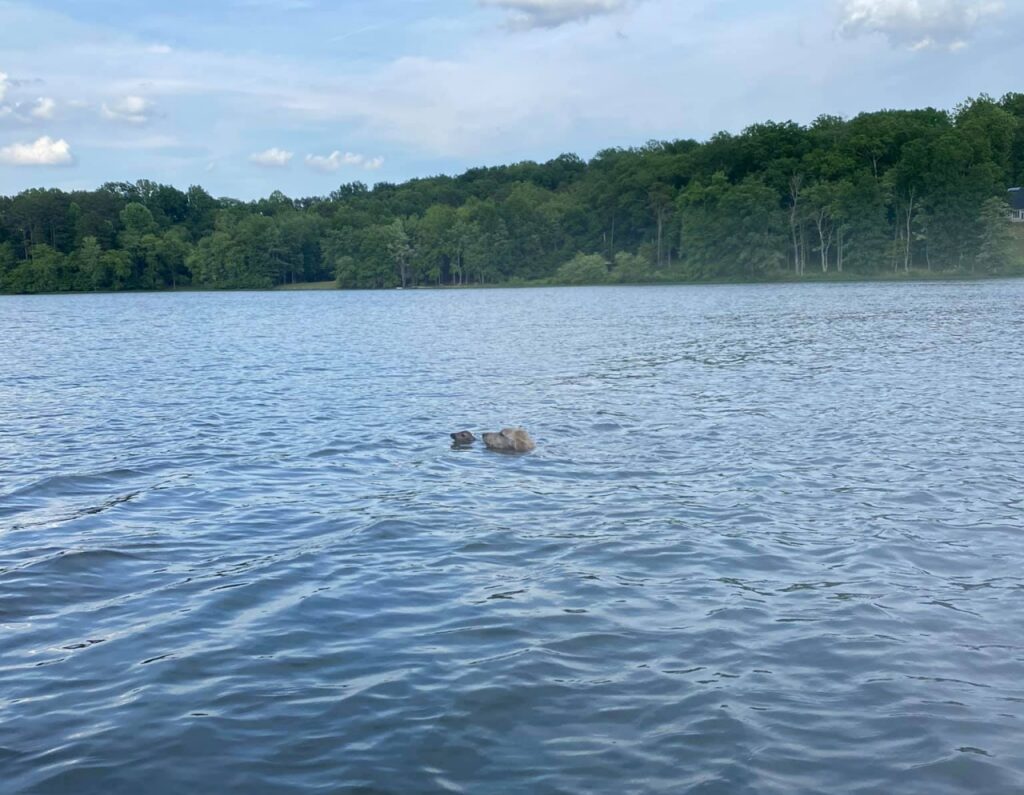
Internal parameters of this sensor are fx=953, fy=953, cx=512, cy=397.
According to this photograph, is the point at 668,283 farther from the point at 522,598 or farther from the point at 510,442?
the point at 522,598

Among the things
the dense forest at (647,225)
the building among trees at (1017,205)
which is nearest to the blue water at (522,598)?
the dense forest at (647,225)

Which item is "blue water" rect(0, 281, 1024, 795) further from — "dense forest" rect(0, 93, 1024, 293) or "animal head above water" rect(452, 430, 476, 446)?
"dense forest" rect(0, 93, 1024, 293)

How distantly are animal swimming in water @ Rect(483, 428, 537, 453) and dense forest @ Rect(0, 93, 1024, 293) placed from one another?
113 m

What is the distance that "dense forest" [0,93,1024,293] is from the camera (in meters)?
121

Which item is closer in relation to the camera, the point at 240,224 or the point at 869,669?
the point at 869,669

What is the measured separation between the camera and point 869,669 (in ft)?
26.4

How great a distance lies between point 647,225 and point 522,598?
149270 mm

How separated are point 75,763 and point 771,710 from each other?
5.11 meters

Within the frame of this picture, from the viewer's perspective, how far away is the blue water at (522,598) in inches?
266

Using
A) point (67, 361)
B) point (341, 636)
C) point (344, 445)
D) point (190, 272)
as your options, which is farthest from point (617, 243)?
point (341, 636)

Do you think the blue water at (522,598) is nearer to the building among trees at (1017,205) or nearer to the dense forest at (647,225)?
the dense forest at (647,225)

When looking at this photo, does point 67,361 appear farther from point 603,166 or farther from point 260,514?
point 603,166

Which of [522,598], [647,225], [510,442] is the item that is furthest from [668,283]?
[522,598]

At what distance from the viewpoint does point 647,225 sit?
154 metres
